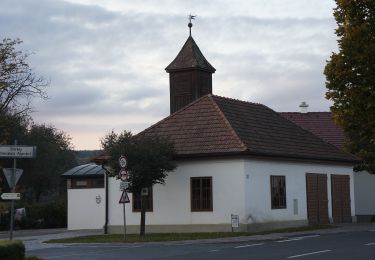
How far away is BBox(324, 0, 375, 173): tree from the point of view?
1855 centimetres

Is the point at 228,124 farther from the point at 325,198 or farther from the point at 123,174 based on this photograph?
the point at 325,198

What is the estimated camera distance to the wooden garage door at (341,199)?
37844 millimetres

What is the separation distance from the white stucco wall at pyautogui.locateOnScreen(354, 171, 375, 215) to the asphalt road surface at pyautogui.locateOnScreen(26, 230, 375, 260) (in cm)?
1833

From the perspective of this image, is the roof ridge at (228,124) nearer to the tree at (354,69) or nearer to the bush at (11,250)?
the tree at (354,69)

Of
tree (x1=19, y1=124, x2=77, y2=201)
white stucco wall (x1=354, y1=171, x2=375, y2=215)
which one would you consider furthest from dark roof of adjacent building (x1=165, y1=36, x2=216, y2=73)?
tree (x1=19, y1=124, x2=77, y2=201)

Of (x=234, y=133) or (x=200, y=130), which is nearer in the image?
(x=234, y=133)

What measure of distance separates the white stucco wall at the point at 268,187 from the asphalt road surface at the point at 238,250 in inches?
173

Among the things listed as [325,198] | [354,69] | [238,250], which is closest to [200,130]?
[325,198]

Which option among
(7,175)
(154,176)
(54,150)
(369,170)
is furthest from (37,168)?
(7,175)

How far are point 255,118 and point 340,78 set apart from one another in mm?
17128

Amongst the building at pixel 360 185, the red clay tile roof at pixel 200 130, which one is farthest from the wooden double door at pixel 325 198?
the red clay tile roof at pixel 200 130

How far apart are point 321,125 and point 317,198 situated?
13.3 metres

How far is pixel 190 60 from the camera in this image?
4231 centimetres

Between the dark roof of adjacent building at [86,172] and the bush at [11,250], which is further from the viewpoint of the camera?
the dark roof of adjacent building at [86,172]
